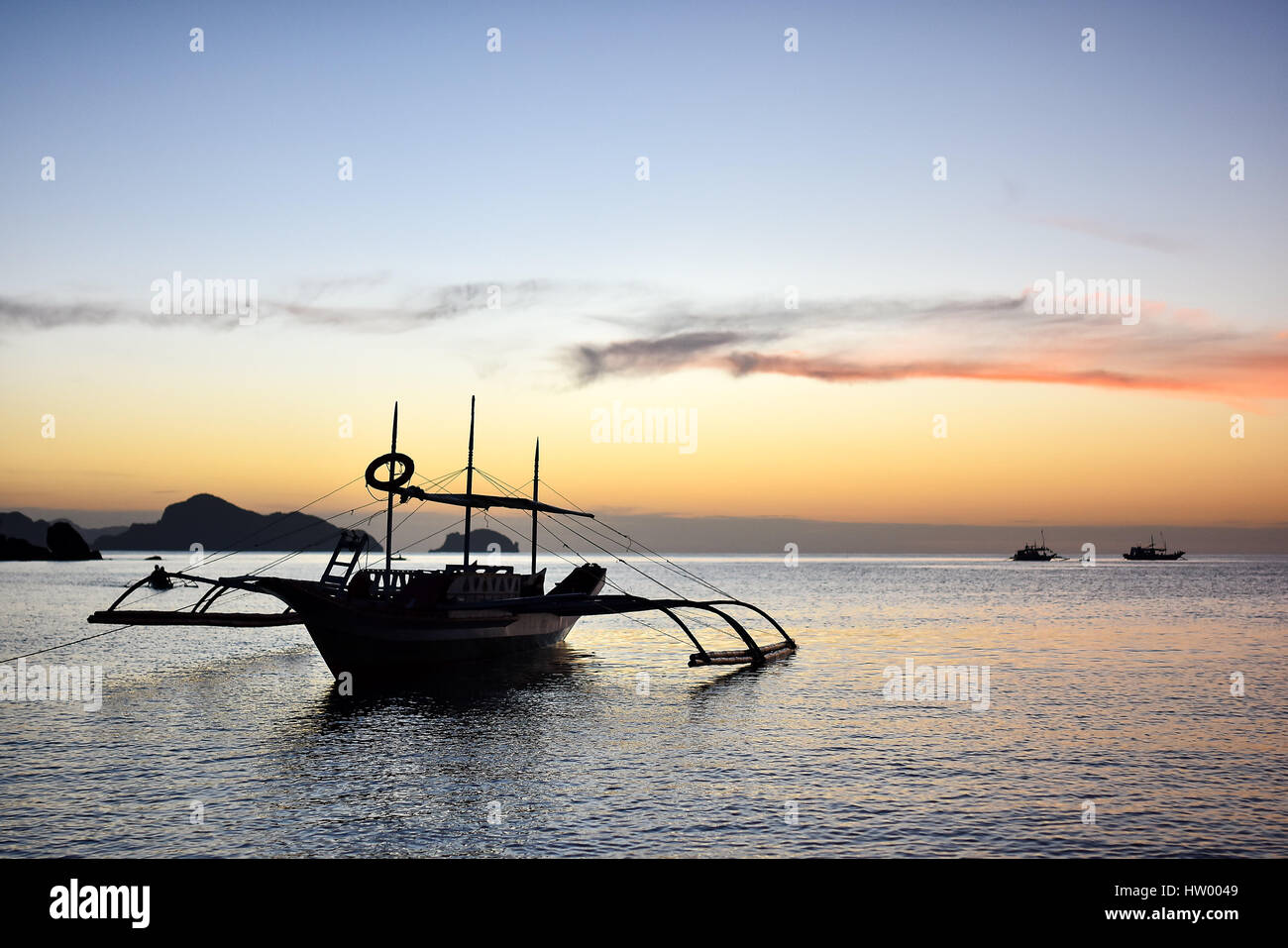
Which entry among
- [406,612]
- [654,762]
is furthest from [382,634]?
[654,762]

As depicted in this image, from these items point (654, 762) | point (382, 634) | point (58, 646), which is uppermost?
point (382, 634)

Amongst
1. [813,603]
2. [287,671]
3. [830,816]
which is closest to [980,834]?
[830,816]

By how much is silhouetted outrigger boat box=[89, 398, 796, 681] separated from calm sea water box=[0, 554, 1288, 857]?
2.19 metres

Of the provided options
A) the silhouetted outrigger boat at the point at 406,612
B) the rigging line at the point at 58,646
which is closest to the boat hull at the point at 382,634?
the silhouetted outrigger boat at the point at 406,612

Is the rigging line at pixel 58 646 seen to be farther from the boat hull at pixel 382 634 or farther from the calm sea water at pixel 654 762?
the boat hull at pixel 382 634

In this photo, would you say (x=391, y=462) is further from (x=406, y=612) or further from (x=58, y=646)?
(x=58, y=646)

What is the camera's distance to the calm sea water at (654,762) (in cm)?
1995

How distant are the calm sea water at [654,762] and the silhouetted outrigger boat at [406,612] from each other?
7.20 feet

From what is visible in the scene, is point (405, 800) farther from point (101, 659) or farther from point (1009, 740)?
point (101, 659)

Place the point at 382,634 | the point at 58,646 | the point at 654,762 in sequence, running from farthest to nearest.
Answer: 1. the point at 58,646
2. the point at 382,634
3. the point at 654,762

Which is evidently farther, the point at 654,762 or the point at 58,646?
the point at 58,646

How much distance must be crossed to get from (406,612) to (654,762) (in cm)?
2149

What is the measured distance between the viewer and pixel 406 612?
45.0 m
